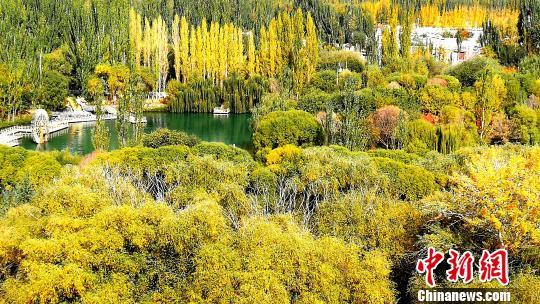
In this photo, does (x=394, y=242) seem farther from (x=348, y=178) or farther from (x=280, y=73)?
(x=280, y=73)

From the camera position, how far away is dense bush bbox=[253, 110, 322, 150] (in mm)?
22016

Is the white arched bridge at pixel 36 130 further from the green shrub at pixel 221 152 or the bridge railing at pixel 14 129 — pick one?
the green shrub at pixel 221 152

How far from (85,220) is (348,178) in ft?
23.6

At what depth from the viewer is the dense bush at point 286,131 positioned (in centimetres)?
2202

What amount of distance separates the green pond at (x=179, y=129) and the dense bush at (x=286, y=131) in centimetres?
374

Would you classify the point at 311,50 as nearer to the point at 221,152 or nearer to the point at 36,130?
the point at 36,130

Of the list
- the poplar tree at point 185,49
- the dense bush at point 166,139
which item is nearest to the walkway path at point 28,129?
the dense bush at point 166,139

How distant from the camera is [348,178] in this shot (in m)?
13.7

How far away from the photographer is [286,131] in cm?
2216

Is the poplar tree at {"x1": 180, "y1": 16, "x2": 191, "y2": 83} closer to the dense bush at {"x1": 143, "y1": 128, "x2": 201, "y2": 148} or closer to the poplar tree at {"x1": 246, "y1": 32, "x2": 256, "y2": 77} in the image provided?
the poplar tree at {"x1": 246, "y1": 32, "x2": 256, "y2": 77}

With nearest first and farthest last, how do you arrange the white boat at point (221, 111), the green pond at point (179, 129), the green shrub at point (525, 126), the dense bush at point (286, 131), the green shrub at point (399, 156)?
the green shrub at point (399, 156), the dense bush at point (286, 131), the green shrub at point (525, 126), the green pond at point (179, 129), the white boat at point (221, 111)

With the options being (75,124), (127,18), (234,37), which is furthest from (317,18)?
(75,124)

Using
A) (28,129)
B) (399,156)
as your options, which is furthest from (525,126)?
(28,129)

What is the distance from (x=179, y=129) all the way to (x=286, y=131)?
1427cm
